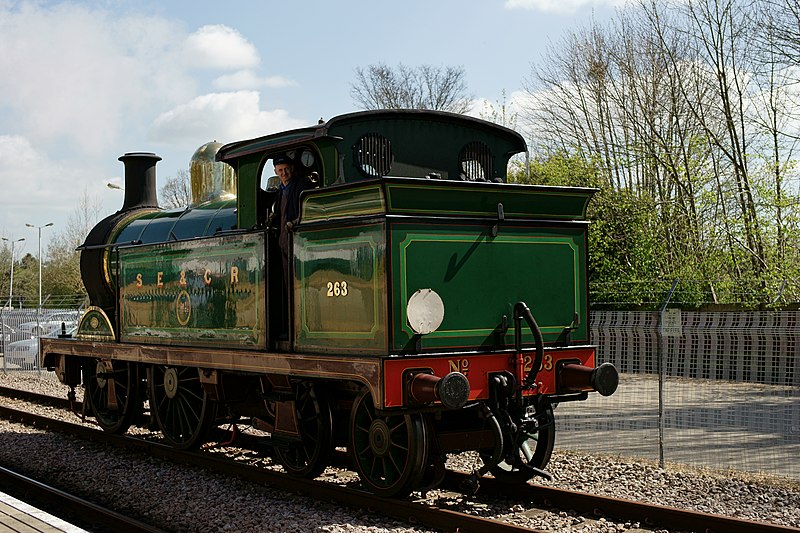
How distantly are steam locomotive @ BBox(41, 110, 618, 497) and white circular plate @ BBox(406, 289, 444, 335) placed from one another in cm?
1

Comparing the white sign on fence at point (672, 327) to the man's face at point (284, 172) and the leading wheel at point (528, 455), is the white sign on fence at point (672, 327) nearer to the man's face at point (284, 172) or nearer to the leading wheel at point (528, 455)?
the leading wheel at point (528, 455)

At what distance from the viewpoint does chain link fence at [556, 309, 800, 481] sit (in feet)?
28.2

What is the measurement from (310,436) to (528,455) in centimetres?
191

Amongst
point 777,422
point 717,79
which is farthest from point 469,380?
point 717,79

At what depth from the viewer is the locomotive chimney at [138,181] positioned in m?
11.4

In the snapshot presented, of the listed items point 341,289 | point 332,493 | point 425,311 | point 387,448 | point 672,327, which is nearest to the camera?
point 425,311

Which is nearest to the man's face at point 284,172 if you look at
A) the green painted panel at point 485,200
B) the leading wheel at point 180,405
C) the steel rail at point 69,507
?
the green painted panel at point 485,200

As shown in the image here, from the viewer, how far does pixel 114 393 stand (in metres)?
10.4


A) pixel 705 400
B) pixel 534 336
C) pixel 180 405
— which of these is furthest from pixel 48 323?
pixel 534 336

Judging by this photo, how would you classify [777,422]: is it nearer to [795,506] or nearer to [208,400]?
[795,506]

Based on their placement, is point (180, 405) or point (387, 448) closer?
point (387, 448)

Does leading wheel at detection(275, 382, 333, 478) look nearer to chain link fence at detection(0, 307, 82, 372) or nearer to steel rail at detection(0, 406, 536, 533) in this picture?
steel rail at detection(0, 406, 536, 533)

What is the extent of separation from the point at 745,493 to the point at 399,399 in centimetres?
307

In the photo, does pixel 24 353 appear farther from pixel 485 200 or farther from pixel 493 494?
pixel 485 200
